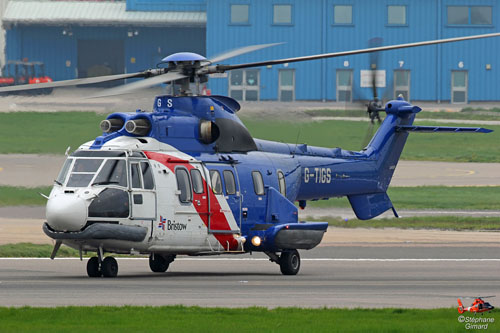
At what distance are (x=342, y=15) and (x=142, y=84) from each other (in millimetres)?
58874

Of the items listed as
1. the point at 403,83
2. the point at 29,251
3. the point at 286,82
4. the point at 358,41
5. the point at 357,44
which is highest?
the point at 358,41

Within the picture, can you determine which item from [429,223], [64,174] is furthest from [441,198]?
[64,174]

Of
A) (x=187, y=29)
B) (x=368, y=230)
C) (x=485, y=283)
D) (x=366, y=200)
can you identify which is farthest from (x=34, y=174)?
(x=187, y=29)

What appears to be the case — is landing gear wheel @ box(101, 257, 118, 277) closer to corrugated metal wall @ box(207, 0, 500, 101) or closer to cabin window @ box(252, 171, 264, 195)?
cabin window @ box(252, 171, 264, 195)

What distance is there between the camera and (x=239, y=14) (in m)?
77.4

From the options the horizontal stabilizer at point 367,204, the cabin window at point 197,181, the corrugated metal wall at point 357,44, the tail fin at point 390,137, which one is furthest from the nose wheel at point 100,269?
the corrugated metal wall at point 357,44

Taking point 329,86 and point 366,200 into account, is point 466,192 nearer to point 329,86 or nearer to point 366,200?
point 366,200

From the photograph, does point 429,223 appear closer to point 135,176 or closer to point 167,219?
point 167,219

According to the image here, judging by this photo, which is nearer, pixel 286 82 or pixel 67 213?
pixel 67 213

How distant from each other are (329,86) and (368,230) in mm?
44260

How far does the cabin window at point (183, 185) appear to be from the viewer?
71.3 ft

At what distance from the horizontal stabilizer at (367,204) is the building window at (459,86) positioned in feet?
168

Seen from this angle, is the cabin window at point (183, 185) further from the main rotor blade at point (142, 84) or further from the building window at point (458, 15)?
the building window at point (458, 15)

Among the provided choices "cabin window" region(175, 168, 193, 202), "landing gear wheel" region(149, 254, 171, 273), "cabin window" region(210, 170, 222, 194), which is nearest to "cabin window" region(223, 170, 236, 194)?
"cabin window" region(210, 170, 222, 194)
